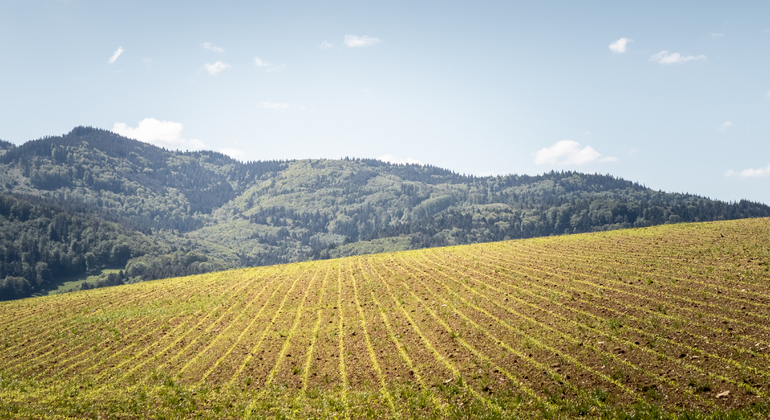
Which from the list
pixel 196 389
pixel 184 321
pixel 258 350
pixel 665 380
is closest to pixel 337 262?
pixel 184 321

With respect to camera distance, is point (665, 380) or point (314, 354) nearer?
point (665, 380)

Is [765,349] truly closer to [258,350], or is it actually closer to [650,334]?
[650,334]

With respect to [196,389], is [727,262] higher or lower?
higher

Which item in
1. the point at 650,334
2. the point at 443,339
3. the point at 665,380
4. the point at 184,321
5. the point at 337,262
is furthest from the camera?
the point at 337,262

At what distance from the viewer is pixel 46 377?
2456cm

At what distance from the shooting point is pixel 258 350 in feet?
83.8

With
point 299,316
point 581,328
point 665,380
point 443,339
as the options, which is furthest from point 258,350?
point 665,380

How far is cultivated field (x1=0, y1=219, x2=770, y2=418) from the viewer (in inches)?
674

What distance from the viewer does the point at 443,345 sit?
75.8 feet

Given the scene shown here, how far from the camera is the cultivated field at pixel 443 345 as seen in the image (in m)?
17.1

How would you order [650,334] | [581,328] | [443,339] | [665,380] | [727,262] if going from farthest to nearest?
[727,262] < [443,339] < [581,328] < [650,334] < [665,380]

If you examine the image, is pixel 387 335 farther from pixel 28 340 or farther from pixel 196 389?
pixel 28 340

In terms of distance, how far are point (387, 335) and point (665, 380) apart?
14.0 meters

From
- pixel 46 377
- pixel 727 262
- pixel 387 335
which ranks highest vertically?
pixel 727 262
